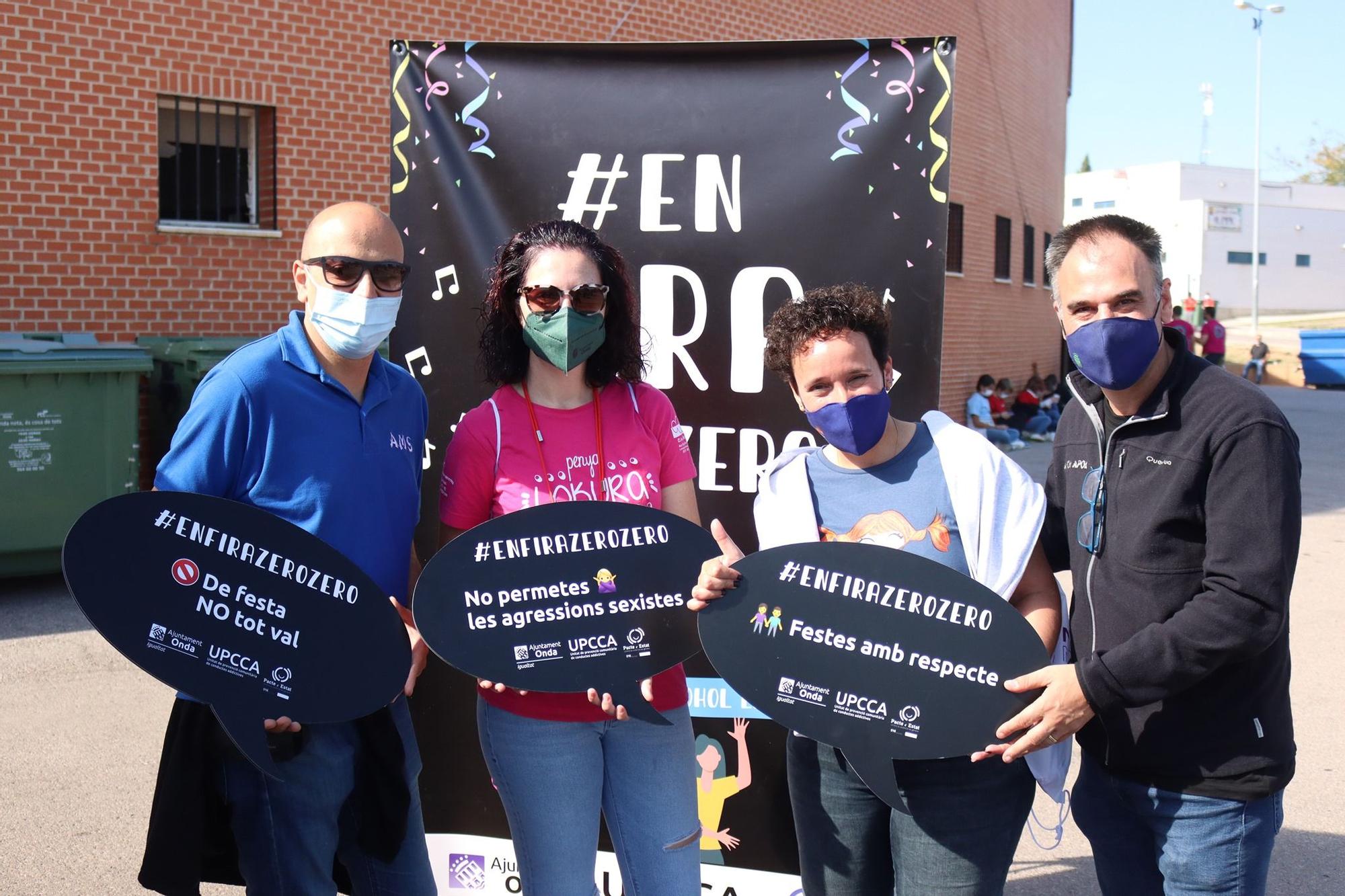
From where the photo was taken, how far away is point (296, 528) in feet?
6.97

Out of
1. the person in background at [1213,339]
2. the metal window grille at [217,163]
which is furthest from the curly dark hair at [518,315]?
the person in background at [1213,339]

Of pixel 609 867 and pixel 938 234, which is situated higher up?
pixel 938 234

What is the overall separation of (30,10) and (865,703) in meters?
8.03

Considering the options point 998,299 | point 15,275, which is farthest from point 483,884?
point 998,299

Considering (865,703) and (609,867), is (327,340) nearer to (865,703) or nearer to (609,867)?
(865,703)

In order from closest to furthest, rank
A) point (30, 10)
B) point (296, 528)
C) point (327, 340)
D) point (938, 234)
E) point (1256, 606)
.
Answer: point (1256, 606), point (296, 528), point (327, 340), point (938, 234), point (30, 10)

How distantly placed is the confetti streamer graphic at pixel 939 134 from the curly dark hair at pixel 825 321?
985 millimetres

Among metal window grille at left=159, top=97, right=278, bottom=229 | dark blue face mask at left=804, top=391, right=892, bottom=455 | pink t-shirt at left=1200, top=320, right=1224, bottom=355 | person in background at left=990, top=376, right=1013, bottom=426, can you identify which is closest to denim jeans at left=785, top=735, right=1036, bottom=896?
dark blue face mask at left=804, top=391, right=892, bottom=455

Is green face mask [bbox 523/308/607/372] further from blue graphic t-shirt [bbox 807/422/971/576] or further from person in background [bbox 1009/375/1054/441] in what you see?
person in background [bbox 1009/375/1054/441]

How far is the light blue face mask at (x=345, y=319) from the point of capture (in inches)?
90.3

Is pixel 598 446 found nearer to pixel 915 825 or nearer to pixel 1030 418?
pixel 915 825

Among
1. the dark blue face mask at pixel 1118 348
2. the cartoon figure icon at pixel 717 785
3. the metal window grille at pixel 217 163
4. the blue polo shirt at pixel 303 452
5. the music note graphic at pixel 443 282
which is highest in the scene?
the metal window grille at pixel 217 163

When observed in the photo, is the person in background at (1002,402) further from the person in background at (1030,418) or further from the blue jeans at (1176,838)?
the blue jeans at (1176,838)

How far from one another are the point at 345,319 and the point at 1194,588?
1710 mm
